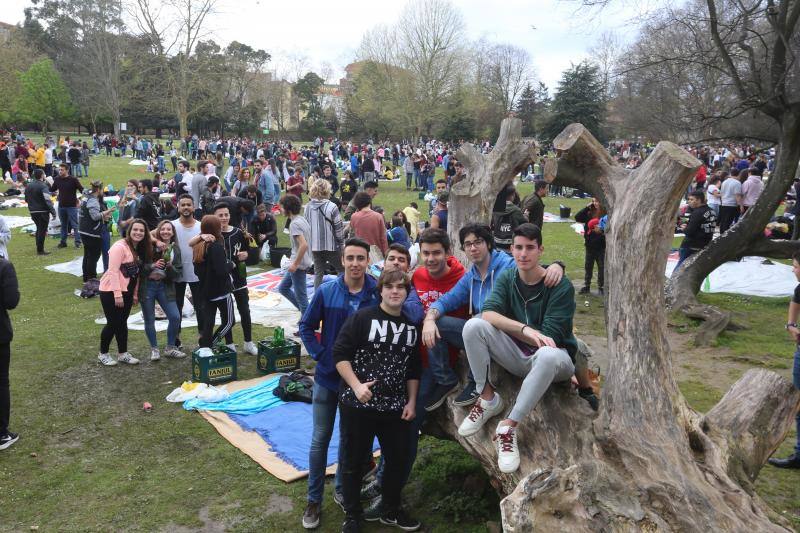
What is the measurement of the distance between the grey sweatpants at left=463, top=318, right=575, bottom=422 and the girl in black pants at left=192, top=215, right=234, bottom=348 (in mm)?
3736

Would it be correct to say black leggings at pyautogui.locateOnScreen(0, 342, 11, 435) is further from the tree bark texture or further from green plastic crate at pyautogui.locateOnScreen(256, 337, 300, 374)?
the tree bark texture

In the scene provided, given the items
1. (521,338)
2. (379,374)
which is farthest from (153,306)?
(521,338)

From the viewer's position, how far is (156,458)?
5.41 metres

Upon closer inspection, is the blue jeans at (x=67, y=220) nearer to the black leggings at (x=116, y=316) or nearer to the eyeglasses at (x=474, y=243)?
the black leggings at (x=116, y=316)

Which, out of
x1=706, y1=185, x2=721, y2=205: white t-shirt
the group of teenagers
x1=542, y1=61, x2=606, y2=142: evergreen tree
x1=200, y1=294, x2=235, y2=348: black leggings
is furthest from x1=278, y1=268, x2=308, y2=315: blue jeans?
x1=542, y1=61, x2=606, y2=142: evergreen tree

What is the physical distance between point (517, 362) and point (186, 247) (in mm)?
4728

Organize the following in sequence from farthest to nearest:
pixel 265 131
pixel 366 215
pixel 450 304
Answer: pixel 265 131 → pixel 366 215 → pixel 450 304

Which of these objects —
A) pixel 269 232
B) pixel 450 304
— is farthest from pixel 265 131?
pixel 450 304

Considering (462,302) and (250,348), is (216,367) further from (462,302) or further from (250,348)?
(462,302)

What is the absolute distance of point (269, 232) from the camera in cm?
1286

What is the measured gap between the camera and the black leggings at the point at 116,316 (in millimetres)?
7000

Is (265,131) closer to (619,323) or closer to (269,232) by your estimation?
(269,232)

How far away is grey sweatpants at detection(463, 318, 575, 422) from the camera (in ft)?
12.4

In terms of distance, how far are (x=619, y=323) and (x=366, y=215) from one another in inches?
194
